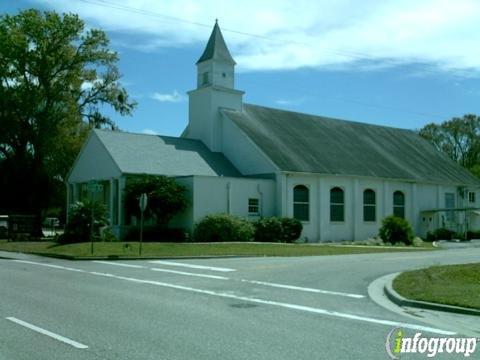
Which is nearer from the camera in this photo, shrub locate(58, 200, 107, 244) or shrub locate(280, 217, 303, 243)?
shrub locate(58, 200, 107, 244)

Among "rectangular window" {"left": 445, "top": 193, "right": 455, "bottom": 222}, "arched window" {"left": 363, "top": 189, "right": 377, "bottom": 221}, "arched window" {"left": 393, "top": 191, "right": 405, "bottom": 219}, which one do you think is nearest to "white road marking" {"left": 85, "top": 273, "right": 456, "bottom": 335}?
"arched window" {"left": 363, "top": 189, "right": 377, "bottom": 221}

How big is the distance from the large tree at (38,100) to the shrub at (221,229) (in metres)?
16.6

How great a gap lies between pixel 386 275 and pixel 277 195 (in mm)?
21563

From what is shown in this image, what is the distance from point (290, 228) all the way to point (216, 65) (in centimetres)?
1333

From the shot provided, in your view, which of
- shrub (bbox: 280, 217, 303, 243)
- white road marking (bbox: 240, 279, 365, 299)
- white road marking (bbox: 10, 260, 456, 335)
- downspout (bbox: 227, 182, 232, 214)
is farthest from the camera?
downspout (bbox: 227, 182, 232, 214)

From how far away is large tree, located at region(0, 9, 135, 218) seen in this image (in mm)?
45062

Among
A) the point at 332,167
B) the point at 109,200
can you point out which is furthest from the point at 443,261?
the point at 109,200

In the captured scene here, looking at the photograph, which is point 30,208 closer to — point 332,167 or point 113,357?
point 332,167

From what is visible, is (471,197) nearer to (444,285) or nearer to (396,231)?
(396,231)

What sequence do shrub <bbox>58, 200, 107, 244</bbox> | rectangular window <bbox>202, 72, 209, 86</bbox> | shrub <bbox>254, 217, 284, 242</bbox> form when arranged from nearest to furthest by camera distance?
1. shrub <bbox>58, 200, 107, 244</bbox>
2. shrub <bbox>254, 217, 284, 242</bbox>
3. rectangular window <bbox>202, 72, 209, 86</bbox>

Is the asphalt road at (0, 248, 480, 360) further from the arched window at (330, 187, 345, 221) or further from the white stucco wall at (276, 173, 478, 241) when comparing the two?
the arched window at (330, 187, 345, 221)

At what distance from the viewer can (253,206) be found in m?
39.6

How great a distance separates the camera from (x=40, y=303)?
478 inches

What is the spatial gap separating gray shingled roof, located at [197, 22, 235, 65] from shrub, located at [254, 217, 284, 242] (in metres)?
13.2
